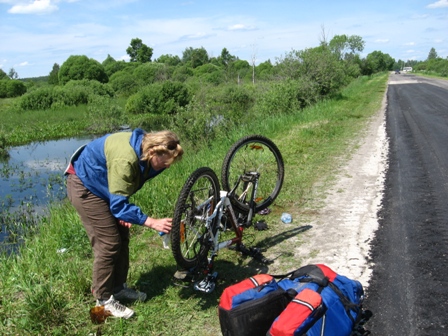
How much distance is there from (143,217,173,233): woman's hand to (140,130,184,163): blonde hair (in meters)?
0.50

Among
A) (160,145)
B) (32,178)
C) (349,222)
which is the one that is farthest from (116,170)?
(32,178)

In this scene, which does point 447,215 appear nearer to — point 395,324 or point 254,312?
point 395,324

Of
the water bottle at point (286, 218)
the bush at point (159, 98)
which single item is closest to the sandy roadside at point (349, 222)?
the water bottle at point (286, 218)

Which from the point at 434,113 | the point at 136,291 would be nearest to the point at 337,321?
the point at 136,291

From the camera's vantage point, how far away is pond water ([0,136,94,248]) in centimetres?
1002

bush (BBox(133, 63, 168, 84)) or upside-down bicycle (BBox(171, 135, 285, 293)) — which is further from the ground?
bush (BBox(133, 63, 168, 84))

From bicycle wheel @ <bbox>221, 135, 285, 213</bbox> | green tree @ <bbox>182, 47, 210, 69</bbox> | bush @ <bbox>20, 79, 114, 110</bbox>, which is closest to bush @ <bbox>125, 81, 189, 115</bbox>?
bush @ <bbox>20, 79, 114, 110</bbox>

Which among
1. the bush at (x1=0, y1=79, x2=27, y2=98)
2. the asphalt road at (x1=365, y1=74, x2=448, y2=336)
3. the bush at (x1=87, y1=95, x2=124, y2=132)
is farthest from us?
the bush at (x1=0, y1=79, x2=27, y2=98)

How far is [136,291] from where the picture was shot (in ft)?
12.4

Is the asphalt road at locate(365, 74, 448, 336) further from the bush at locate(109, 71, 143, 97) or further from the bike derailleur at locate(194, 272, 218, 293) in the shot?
the bush at locate(109, 71, 143, 97)

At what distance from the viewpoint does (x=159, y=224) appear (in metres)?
3.19

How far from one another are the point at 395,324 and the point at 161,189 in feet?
13.8

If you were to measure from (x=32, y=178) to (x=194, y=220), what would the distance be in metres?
11.2

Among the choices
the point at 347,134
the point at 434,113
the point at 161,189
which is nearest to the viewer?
the point at 161,189
